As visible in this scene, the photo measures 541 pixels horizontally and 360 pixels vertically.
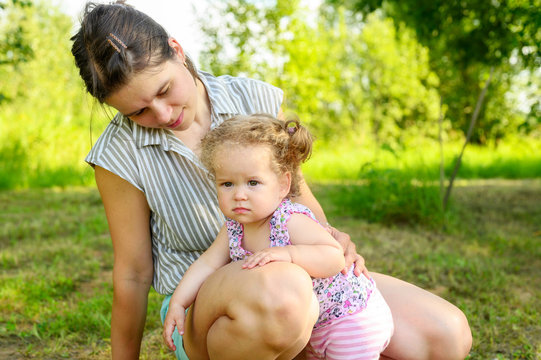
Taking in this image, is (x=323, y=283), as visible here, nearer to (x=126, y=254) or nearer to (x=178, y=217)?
(x=178, y=217)

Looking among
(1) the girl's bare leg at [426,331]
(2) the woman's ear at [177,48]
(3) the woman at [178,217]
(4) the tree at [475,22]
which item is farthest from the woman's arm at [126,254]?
(4) the tree at [475,22]

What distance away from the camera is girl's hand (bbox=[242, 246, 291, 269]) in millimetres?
1451

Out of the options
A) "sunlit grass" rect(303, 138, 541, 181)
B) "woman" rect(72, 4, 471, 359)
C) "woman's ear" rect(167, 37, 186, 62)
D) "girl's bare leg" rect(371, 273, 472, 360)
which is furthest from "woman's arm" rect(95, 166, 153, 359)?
"sunlit grass" rect(303, 138, 541, 181)

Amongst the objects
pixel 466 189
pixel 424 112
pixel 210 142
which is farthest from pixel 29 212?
pixel 424 112

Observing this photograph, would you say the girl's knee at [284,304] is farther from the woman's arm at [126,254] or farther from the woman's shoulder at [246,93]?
the woman's shoulder at [246,93]

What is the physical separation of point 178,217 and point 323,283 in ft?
1.82

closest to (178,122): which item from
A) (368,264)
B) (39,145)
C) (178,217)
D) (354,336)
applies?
(178,217)

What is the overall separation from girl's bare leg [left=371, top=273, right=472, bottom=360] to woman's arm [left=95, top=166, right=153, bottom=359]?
899mm

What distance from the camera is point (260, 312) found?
4.57ft

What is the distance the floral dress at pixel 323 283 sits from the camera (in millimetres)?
A: 1564

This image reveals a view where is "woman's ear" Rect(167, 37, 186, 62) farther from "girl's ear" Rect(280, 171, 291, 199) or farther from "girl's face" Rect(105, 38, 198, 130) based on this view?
"girl's ear" Rect(280, 171, 291, 199)

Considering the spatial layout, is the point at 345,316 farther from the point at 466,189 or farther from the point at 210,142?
the point at 466,189

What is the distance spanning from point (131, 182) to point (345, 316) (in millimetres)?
824

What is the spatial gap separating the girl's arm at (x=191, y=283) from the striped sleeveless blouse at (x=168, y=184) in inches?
6.9
